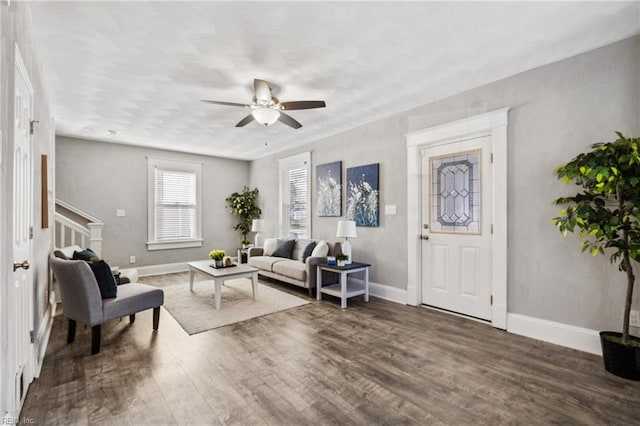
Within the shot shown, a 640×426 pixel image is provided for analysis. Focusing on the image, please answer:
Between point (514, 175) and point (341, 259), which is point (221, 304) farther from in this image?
point (514, 175)

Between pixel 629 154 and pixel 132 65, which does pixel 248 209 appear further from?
pixel 629 154

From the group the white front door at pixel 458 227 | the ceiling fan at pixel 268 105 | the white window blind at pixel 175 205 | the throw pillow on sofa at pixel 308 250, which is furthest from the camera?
the white window blind at pixel 175 205

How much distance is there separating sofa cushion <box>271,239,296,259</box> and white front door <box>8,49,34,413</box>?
360 cm

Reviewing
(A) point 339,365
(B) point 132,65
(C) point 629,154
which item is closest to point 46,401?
(A) point 339,365

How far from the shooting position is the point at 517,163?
3141mm

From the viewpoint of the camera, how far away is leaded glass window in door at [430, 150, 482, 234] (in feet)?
11.7

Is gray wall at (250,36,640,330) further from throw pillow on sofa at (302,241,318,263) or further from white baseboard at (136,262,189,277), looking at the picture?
white baseboard at (136,262,189,277)

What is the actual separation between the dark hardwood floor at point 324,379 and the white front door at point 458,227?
0.45 meters


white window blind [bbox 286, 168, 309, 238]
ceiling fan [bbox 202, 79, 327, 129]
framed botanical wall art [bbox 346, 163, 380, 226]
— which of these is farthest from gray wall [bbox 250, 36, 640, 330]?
white window blind [bbox 286, 168, 309, 238]

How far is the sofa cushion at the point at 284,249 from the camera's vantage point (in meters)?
5.59

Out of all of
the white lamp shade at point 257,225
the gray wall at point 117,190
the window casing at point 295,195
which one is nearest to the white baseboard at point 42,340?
the gray wall at point 117,190

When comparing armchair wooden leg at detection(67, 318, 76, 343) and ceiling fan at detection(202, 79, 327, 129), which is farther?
ceiling fan at detection(202, 79, 327, 129)

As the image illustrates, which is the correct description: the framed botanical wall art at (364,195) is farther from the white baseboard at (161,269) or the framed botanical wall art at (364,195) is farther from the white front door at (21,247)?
the white baseboard at (161,269)

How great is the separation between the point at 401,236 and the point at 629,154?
246 cm
